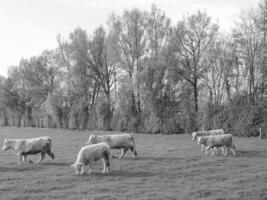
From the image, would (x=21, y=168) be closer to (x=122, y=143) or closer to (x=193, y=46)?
(x=122, y=143)

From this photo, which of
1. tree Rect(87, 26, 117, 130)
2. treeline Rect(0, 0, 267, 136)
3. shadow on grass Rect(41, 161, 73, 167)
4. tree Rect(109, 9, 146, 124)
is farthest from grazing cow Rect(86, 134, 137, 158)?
tree Rect(87, 26, 117, 130)

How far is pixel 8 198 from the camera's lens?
9.73m

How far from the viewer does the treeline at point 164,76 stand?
36.4 m

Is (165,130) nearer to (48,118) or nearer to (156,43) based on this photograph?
(156,43)

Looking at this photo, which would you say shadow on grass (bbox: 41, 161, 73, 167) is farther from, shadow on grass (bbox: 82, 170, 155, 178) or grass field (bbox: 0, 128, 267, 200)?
shadow on grass (bbox: 82, 170, 155, 178)

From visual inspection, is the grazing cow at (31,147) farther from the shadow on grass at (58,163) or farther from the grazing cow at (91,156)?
the grazing cow at (91,156)

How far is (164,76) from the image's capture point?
42938 millimetres

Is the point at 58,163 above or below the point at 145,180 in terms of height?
above

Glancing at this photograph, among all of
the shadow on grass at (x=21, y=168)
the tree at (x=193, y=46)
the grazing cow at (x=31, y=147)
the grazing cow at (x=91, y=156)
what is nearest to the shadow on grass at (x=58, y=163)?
the grazing cow at (x=31, y=147)

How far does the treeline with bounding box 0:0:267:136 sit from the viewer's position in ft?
119

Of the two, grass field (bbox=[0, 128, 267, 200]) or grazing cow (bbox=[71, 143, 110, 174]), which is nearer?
grass field (bbox=[0, 128, 267, 200])

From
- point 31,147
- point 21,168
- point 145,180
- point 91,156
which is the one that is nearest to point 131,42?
point 31,147

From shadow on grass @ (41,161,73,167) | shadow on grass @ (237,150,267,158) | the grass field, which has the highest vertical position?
shadow on grass @ (237,150,267,158)


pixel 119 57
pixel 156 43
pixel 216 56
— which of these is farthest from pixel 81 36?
pixel 216 56
